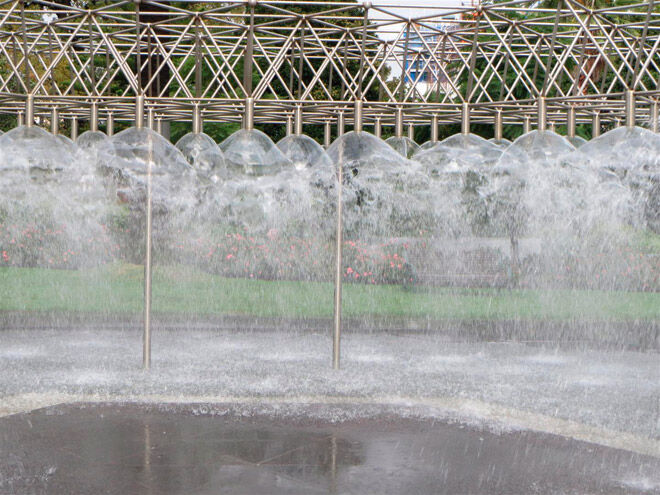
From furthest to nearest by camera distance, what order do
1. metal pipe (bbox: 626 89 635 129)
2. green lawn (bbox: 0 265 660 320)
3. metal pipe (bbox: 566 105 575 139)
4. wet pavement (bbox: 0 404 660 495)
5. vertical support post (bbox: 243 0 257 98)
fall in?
1. green lawn (bbox: 0 265 660 320)
2. metal pipe (bbox: 566 105 575 139)
3. vertical support post (bbox: 243 0 257 98)
4. metal pipe (bbox: 626 89 635 129)
5. wet pavement (bbox: 0 404 660 495)

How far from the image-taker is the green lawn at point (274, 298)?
19.4 metres

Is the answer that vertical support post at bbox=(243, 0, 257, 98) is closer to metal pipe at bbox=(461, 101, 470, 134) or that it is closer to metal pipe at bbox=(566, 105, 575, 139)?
metal pipe at bbox=(461, 101, 470, 134)

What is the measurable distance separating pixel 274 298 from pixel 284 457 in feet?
47.9

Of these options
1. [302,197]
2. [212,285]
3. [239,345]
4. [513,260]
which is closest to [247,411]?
[239,345]

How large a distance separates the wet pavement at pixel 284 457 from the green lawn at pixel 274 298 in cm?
1000

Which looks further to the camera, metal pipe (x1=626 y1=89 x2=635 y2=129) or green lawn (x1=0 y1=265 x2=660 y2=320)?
green lawn (x1=0 y1=265 x2=660 y2=320)

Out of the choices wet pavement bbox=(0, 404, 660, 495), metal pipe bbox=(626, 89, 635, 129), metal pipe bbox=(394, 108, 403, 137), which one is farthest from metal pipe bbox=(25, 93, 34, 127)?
metal pipe bbox=(626, 89, 635, 129)

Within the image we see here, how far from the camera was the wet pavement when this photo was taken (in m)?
6.38

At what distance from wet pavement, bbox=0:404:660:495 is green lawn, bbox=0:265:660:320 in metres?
10.00

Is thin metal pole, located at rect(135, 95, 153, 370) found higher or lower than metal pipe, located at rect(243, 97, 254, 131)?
lower

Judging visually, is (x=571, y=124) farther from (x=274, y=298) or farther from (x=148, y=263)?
(x=274, y=298)

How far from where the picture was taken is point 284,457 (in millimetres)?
7125

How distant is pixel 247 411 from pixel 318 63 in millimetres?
13652

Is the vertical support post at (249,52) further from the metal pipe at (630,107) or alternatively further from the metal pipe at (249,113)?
Result: the metal pipe at (630,107)
